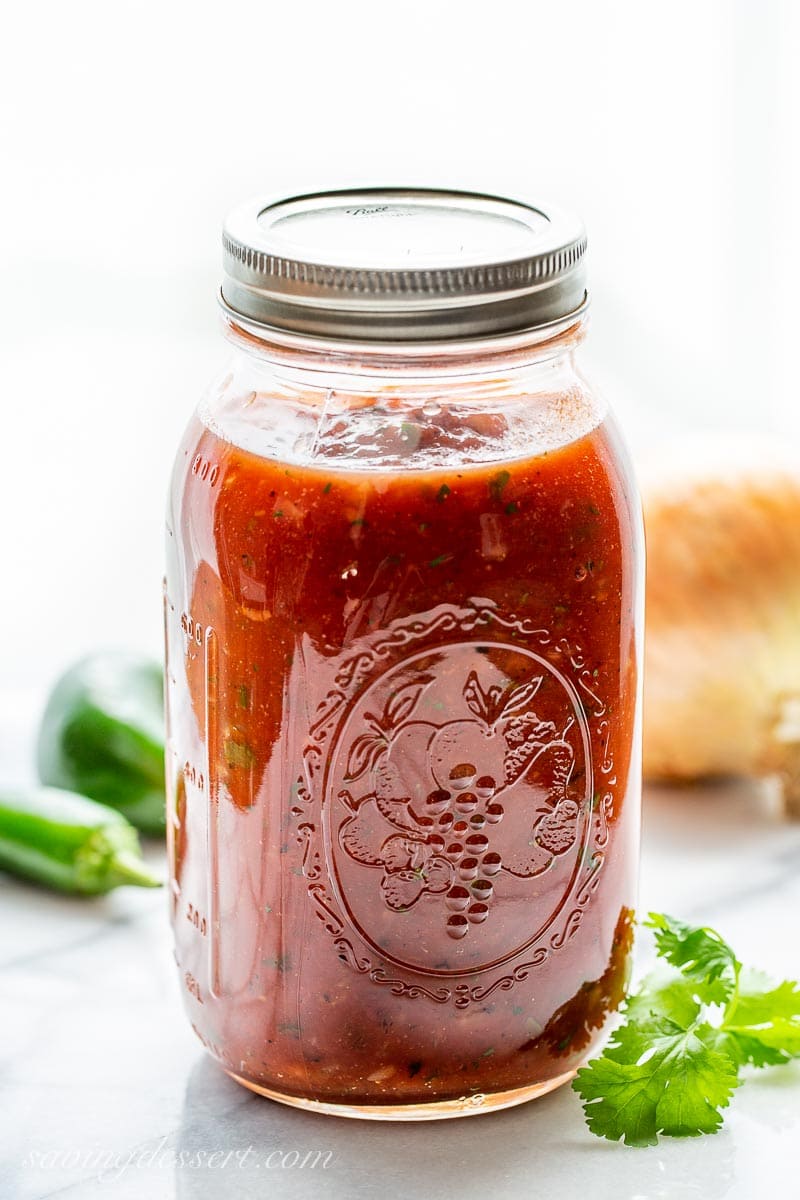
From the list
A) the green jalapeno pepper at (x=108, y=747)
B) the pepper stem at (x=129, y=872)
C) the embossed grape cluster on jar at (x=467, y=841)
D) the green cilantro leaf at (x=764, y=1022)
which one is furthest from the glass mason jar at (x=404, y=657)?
the green jalapeno pepper at (x=108, y=747)

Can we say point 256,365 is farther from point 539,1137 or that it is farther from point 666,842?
point 666,842

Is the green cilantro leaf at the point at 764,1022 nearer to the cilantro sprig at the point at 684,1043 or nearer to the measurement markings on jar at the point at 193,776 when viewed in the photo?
the cilantro sprig at the point at 684,1043

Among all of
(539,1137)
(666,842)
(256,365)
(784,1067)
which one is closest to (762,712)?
(666,842)

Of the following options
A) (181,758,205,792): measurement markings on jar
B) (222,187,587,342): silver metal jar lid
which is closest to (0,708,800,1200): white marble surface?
(181,758,205,792): measurement markings on jar

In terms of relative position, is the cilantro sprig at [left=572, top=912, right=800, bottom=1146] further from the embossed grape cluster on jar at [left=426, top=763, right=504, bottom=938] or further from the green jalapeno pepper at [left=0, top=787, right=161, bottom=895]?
the green jalapeno pepper at [left=0, top=787, right=161, bottom=895]

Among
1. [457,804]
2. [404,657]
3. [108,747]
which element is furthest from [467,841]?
[108,747]

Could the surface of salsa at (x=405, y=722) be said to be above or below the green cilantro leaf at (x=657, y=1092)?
above

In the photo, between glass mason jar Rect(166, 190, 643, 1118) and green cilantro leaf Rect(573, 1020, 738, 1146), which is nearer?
glass mason jar Rect(166, 190, 643, 1118)
